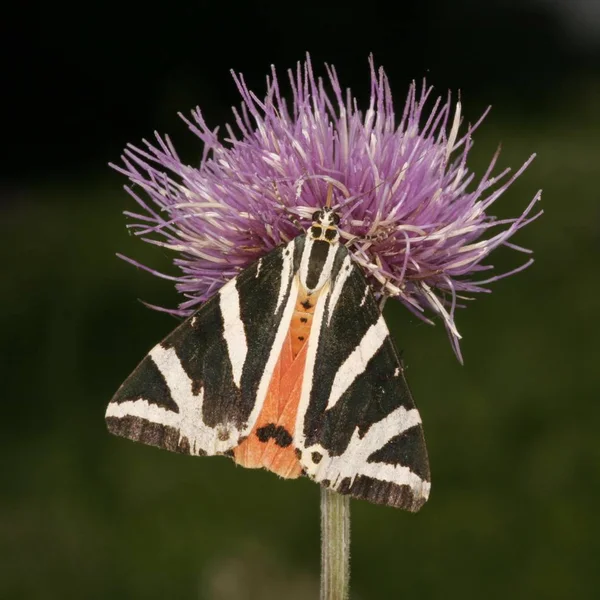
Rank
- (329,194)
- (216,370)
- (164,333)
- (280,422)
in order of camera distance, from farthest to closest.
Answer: (164,333) → (329,194) → (216,370) → (280,422)

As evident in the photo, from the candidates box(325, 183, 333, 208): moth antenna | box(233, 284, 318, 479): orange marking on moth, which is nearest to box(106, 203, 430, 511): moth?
box(233, 284, 318, 479): orange marking on moth

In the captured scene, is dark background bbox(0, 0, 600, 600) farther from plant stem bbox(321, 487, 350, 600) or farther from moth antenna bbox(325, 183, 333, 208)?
plant stem bbox(321, 487, 350, 600)

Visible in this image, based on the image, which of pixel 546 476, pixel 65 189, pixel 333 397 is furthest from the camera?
pixel 65 189

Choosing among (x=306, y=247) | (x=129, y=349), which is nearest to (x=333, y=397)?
(x=306, y=247)

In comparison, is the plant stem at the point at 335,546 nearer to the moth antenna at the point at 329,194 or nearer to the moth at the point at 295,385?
the moth at the point at 295,385

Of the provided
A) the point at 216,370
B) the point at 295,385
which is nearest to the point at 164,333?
the point at 216,370

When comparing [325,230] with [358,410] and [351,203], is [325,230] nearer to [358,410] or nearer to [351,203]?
[351,203]

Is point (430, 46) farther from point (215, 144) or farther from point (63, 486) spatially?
point (215, 144)
